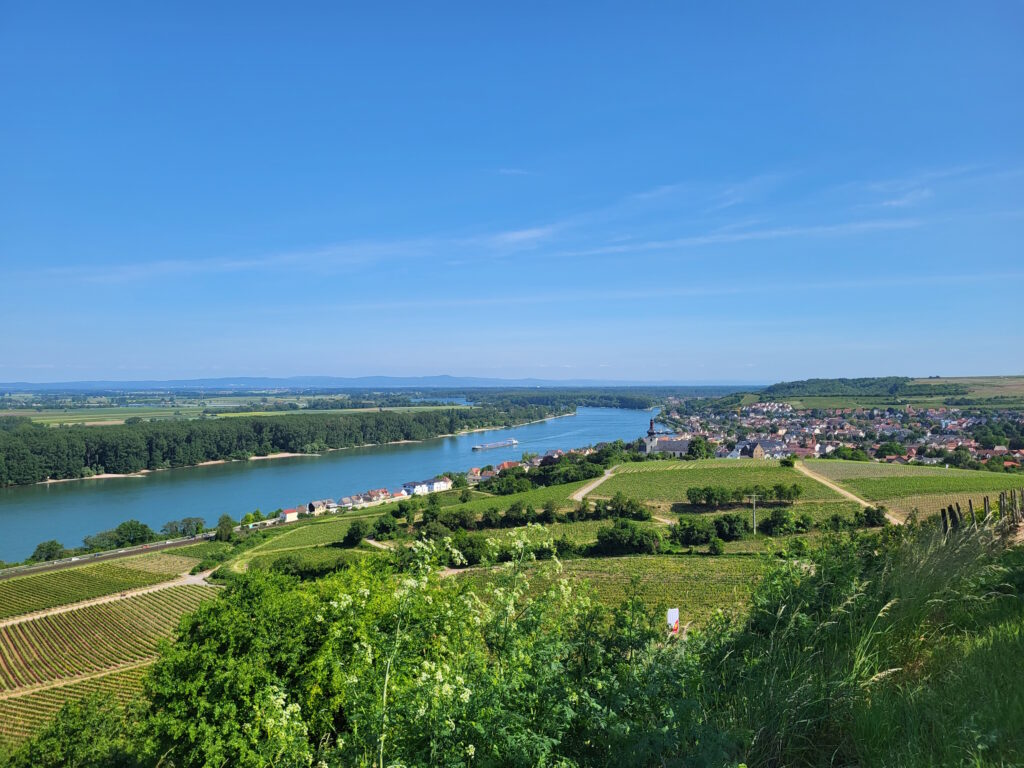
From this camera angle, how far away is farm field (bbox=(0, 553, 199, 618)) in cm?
3141

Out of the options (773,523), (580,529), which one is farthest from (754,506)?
(580,529)

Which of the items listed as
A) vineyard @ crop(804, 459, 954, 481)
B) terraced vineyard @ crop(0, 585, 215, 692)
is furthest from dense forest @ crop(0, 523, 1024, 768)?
vineyard @ crop(804, 459, 954, 481)

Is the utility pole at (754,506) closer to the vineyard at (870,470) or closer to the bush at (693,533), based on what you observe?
the bush at (693,533)

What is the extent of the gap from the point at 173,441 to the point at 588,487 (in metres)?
66.0

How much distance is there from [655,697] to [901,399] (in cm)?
14620

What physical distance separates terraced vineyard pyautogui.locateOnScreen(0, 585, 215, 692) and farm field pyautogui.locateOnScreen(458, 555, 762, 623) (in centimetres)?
1662

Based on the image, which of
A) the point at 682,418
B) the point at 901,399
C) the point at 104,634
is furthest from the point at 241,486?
the point at 901,399

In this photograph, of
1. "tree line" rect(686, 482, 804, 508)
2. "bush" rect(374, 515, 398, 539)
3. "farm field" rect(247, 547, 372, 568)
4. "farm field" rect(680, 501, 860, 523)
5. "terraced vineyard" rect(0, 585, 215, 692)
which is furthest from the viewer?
"bush" rect(374, 515, 398, 539)

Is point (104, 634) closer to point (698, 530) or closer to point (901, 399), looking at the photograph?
point (698, 530)

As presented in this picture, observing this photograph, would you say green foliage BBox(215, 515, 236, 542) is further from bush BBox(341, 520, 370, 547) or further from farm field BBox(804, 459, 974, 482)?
farm field BBox(804, 459, 974, 482)

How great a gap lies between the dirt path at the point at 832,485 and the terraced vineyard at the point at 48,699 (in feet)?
132

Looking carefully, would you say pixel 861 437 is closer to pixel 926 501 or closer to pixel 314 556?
pixel 926 501

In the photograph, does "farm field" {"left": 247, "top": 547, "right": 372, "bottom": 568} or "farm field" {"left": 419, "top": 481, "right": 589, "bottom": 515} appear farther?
"farm field" {"left": 419, "top": 481, "right": 589, "bottom": 515}

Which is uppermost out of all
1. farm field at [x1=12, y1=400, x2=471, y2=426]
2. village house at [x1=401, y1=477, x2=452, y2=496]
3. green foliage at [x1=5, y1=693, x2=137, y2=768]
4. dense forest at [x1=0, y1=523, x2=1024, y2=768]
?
dense forest at [x1=0, y1=523, x2=1024, y2=768]
